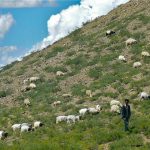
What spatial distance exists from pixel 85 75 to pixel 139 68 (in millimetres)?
5826

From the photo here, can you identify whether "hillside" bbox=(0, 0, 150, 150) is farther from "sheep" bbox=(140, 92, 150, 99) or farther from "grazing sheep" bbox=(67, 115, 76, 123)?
"grazing sheep" bbox=(67, 115, 76, 123)

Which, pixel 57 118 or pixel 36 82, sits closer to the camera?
pixel 57 118

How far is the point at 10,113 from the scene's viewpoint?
4341cm

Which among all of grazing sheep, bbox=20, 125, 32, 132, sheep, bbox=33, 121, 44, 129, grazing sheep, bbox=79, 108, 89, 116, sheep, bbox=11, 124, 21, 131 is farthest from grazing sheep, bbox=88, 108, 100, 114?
sheep, bbox=11, 124, 21, 131

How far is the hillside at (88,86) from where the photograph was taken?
32.8 meters

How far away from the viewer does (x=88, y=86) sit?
46875mm

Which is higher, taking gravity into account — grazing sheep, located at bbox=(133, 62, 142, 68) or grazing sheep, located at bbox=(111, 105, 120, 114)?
grazing sheep, located at bbox=(133, 62, 142, 68)

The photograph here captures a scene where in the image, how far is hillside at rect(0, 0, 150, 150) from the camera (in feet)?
108

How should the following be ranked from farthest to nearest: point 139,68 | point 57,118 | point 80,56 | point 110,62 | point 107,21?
point 107,21 → point 80,56 → point 110,62 → point 139,68 → point 57,118

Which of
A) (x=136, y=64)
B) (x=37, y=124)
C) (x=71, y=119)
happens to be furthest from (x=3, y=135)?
(x=136, y=64)

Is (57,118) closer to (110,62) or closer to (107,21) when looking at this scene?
(110,62)

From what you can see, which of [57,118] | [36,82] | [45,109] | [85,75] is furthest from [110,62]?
[57,118]

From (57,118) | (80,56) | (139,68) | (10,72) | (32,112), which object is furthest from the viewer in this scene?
(10,72)

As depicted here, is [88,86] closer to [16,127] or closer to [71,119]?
[71,119]
